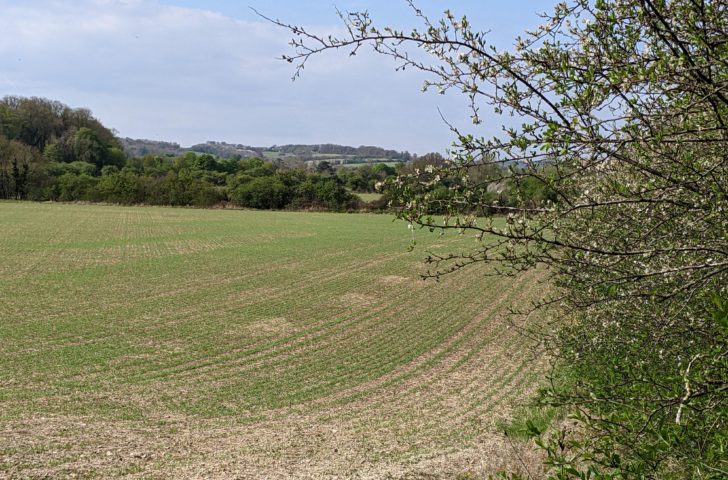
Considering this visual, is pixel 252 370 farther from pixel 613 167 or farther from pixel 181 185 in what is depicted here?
pixel 181 185

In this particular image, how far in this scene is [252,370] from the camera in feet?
55.8

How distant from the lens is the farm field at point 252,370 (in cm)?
1070

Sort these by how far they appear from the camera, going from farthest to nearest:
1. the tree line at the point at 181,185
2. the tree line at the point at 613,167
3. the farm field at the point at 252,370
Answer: the tree line at the point at 181,185 < the farm field at the point at 252,370 < the tree line at the point at 613,167

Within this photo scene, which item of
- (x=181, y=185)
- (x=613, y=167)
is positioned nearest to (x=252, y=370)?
(x=613, y=167)

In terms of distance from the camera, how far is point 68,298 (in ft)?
87.1

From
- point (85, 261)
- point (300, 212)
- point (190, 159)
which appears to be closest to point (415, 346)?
point (85, 261)

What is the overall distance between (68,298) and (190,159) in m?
111

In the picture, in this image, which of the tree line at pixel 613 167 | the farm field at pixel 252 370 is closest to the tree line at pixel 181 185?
the farm field at pixel 252 370

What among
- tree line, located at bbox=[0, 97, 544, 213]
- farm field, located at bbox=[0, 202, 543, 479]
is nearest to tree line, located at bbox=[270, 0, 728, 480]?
farm field, located at bbox=[0, 202, 543, 479]

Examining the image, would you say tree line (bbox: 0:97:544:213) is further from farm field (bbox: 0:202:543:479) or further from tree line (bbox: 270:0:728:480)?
tree line (bbox: 270:0:728:480)

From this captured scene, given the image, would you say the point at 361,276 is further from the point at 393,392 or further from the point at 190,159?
the point at 190,159

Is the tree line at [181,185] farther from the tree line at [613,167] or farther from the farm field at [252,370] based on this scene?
the tree line at [613,167]

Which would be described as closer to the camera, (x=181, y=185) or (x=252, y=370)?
(x=252, y=370)

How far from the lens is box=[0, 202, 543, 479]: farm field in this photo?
10.7 m
